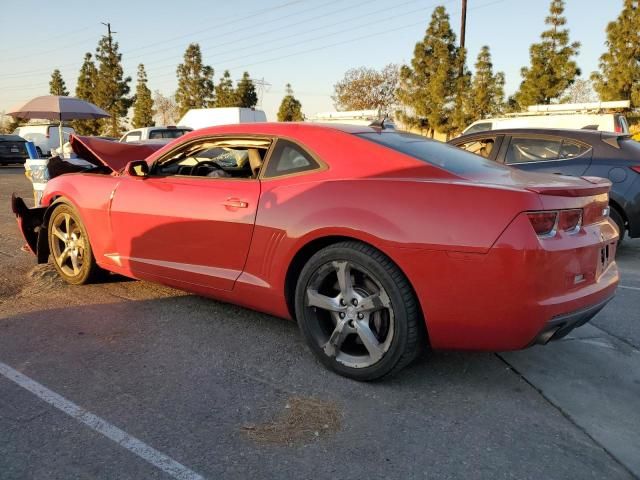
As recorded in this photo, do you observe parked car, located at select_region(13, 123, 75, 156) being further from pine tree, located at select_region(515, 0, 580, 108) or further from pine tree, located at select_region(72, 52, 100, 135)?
pine tree, located at select_region(515, 0, 580, 108)

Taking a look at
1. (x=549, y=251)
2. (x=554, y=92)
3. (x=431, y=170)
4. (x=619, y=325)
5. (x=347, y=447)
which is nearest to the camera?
(x=347, y=447)

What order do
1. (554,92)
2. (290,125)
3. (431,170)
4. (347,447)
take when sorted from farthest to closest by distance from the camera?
(554,92)
(290,125)
(431,170)
(347,447)

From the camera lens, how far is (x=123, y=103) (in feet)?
148

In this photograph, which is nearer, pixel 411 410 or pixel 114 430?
pixel 114 430

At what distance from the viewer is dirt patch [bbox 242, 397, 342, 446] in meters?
2.48

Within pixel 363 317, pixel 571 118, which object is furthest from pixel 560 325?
pixel 571 118

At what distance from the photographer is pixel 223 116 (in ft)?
68.1

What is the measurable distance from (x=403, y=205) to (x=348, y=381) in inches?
41.1

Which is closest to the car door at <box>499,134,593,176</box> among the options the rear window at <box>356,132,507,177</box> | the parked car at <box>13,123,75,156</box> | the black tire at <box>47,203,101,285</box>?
the rear window at <box>356,132,507,177</box>

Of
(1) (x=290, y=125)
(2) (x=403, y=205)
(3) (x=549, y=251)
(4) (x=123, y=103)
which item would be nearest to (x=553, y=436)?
(3) (x=549, y=251)

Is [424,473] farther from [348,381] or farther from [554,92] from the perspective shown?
[554,92]

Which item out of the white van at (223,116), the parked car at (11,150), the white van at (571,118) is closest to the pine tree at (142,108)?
the parked car at (11,150)

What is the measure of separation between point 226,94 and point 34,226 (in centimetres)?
4230

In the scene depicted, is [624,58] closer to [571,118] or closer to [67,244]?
[571,118]
